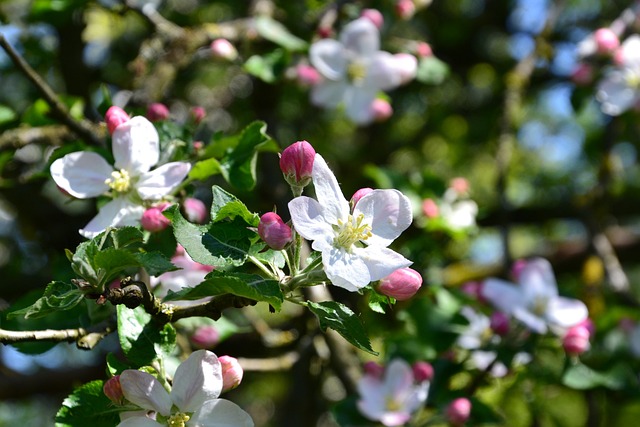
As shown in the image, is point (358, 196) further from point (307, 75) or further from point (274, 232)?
point (307, 75)

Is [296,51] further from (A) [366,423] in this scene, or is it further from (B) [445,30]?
(B) [445,30]

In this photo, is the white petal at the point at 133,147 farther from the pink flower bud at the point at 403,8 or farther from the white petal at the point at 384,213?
the pink flower bud at the point at 403,8

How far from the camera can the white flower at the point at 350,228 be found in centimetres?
95

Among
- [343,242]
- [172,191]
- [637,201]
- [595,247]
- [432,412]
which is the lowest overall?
[637,201]

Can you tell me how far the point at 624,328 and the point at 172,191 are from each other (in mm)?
1473

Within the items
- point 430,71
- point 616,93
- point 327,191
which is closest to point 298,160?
point 327,191

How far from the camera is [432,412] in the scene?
1.77 m

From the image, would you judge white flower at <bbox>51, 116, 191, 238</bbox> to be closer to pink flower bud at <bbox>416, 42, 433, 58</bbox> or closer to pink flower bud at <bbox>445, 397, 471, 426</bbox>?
pink flower bud at <bbox>445, 397, 471, 426</bbox>

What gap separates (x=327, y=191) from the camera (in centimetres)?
103

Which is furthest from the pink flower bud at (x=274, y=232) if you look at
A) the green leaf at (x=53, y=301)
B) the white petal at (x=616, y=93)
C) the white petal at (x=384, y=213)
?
the white petal at (x=616, y=93)

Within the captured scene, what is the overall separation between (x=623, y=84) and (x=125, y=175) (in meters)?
1.61

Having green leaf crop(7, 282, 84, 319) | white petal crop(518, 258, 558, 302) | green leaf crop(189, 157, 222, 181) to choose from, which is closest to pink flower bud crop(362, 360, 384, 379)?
white petal crop(518, 258, 558, 302)

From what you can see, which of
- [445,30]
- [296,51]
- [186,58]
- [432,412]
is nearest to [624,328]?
[432,412]

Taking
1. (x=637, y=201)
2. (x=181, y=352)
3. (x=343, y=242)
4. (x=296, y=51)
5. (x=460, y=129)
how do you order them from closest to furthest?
(x=343, y=242), (x=181, y=352), (x=296, y=51), (x=637, y=201), (x=460, y=129)
